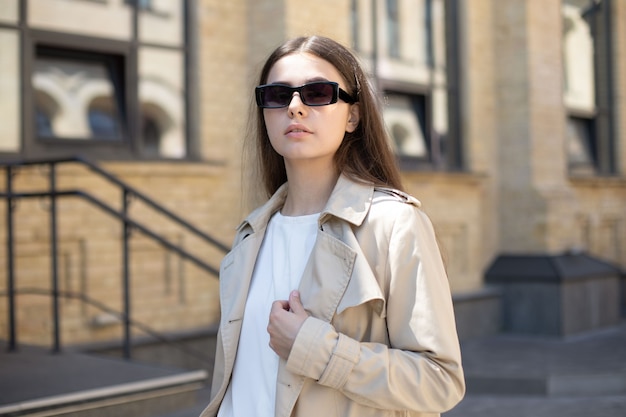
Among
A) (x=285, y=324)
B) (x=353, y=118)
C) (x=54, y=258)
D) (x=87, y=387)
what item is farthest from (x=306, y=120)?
(x=54, y=258)

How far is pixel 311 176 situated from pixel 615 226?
11.6 m

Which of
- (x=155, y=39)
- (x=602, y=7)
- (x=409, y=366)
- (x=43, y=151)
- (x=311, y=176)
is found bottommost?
(x=409, y=366)

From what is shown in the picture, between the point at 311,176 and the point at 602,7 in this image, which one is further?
the point at 602,7

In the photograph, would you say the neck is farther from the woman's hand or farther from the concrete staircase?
the concrete staircase

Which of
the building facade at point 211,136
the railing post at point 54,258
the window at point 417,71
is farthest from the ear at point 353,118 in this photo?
the window at point 417,71

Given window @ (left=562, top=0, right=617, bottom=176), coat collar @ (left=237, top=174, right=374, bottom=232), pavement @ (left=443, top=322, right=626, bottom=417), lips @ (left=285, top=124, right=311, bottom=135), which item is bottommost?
pavement @ (left=443, top=322, right=626, bottom=417)

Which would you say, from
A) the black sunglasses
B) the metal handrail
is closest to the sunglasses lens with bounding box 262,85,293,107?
the black sunglasses

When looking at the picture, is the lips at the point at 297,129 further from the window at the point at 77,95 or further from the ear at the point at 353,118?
the window at the point at 77,95

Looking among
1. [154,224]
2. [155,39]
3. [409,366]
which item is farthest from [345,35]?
[409,366]

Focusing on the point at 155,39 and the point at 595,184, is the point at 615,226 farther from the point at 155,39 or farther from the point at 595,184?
the point at 155,39

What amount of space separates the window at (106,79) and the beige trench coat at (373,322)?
5.13 m

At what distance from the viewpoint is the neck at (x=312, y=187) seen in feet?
6.69

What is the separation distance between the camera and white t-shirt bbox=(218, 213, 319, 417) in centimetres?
190

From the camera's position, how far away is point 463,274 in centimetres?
1024
